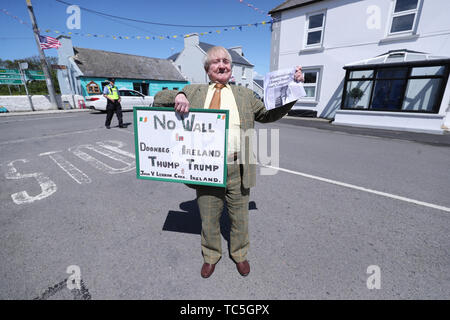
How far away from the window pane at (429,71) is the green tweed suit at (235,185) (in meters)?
12.4

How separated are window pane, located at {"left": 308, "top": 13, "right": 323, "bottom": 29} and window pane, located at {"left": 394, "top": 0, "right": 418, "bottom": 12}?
141 inches

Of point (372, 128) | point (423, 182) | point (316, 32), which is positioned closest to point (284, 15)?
point (316, 32)

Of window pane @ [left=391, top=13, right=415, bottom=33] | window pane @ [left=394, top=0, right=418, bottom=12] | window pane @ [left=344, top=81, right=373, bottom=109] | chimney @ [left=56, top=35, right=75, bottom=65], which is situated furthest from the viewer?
chimney @ [left=56, top=35, right=75, bottom=65]

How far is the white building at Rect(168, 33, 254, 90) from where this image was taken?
27.7m

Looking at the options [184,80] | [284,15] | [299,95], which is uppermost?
[284,15]

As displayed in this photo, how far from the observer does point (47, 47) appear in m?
14.5

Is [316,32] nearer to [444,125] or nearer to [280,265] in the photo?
[444,125]

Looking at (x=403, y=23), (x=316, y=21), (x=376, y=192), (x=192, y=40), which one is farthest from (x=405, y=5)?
(x=192, y=40)

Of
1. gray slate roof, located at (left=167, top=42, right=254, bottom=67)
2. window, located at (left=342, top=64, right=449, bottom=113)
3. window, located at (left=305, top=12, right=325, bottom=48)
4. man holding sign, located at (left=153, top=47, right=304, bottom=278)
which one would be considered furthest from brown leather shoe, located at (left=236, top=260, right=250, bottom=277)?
gray slate roof, located at (left=167, top=42, right=254, bottom=67)

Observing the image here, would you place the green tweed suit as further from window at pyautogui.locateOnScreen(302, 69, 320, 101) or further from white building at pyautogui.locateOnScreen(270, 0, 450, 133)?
window at pyautogui.locateOnScreen(302, 69, 320, 101)

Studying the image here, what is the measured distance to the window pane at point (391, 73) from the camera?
10.5 meters

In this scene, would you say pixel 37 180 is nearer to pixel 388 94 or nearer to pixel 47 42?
pixel 388 94

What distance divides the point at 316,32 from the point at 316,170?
1213 centimetres
